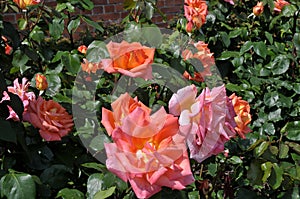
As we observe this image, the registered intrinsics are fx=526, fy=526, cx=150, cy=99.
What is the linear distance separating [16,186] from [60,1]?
44.2 inches

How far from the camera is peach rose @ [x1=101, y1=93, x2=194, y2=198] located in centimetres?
99

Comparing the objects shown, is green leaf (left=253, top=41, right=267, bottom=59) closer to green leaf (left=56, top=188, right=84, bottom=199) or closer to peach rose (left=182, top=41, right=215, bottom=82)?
peach rose (left=182, top=41, right=215, bottom=82)

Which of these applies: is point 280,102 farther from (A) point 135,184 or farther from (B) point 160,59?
(A) point 135,184

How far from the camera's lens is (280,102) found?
2449 mm

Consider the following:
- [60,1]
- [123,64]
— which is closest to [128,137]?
[123,64]

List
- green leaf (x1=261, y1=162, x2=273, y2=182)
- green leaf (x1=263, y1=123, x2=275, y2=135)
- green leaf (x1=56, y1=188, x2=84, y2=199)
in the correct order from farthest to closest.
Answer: green leaf (x1=263, y1=123, x2=275, y2=135)
green leaf (x1=261, y1=162, x2=273, y2=182)
green leaf (x1=56, y1=188, x2=84, y2=199)

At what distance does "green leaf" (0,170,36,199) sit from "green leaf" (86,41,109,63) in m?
0.47

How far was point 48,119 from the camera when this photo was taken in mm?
1358

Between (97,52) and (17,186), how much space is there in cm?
53

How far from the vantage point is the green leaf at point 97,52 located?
5.05 ft

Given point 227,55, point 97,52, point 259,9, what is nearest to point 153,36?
point 97,52

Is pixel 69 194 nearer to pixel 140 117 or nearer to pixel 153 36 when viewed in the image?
pixel 140 117

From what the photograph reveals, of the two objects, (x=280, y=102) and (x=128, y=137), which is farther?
(x=280, y=102)

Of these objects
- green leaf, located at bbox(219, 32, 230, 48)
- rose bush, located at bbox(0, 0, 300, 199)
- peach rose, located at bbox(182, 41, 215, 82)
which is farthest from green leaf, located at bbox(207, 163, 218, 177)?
green leaf, located at bbox(219, 32, 230, 48)
